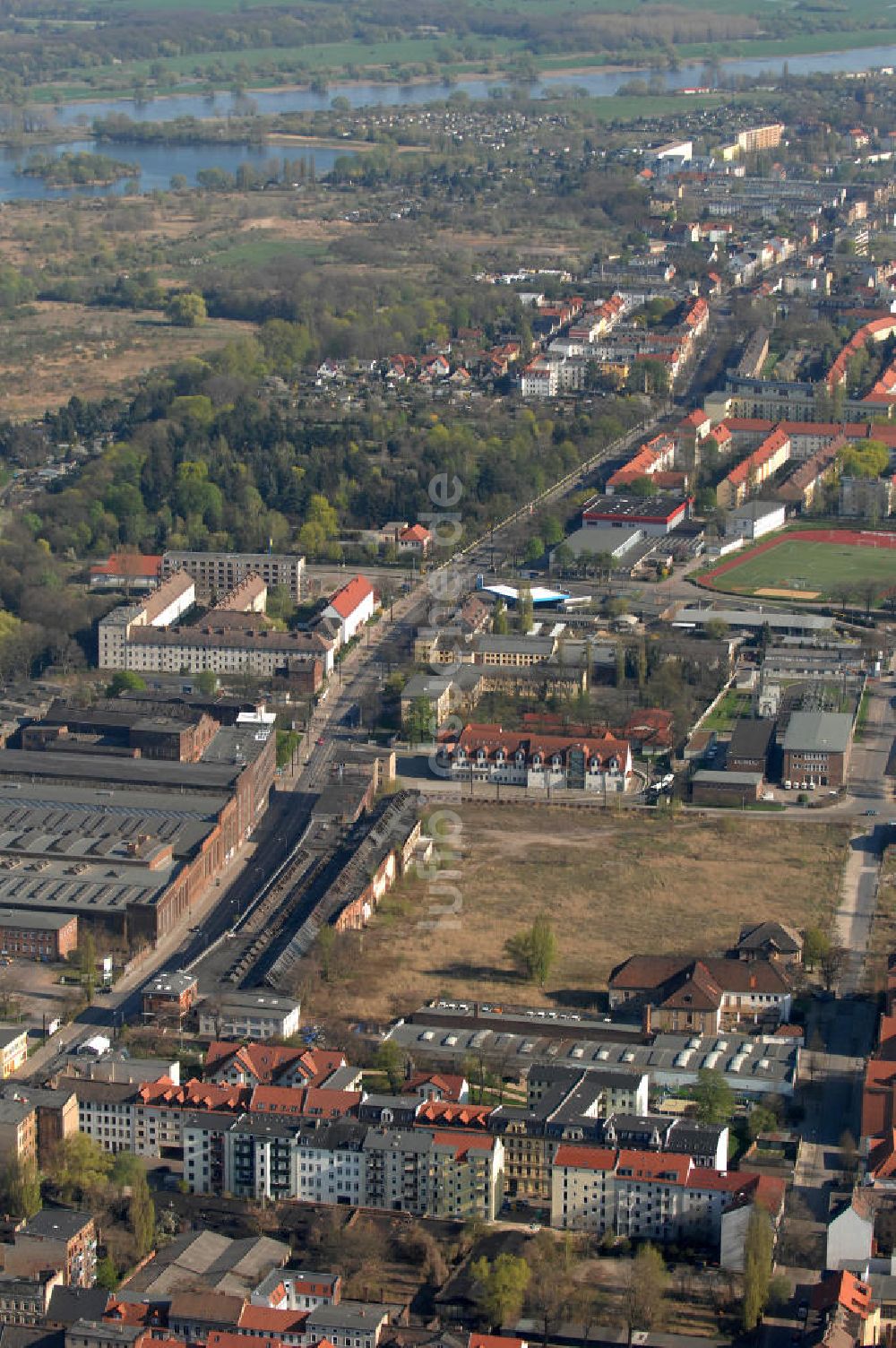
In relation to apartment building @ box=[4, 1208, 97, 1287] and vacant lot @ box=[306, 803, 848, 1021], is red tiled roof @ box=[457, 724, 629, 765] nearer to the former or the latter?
vacant lot @ box=[306, 803, 848, 1021]

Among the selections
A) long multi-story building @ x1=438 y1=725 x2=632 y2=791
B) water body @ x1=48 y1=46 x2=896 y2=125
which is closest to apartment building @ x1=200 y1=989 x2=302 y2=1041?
long multi-story building @ x1=438 y1=725 x2=632 y2=791

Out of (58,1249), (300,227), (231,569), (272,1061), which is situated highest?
(58,1249)

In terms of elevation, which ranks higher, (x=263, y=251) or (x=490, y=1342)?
(x=490, y=1342)

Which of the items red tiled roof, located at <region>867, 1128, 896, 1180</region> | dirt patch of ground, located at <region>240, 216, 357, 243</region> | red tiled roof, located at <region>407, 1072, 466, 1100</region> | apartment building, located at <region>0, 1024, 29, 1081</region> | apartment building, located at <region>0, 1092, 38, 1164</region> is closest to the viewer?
red tiled roof, located at <region>867, 1128, 896, 1180</region>

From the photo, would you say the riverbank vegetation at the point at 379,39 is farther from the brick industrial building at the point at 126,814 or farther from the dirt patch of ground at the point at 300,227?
the brick industrial building at the point at 126,814

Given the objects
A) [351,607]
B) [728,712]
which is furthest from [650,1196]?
[351,607]

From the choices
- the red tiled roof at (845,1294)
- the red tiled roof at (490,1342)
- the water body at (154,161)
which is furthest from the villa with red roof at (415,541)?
the water body at (154,161)

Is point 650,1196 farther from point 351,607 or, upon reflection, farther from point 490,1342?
point 351,607
